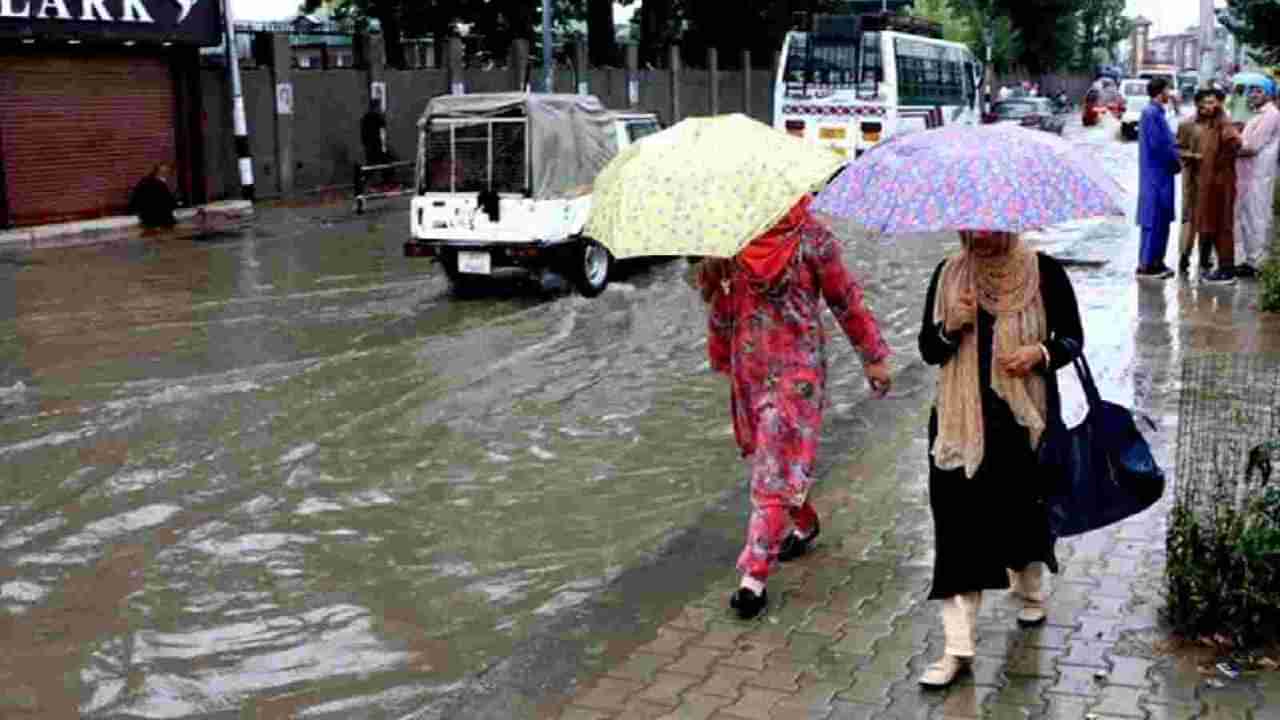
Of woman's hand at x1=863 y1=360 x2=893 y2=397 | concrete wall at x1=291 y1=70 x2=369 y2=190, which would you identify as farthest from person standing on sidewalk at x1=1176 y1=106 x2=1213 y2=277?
concrete wall at x1=291 y1=70 x2=369 y2=190

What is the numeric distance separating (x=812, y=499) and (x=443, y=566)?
1.83 metres

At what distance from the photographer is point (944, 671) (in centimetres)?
471

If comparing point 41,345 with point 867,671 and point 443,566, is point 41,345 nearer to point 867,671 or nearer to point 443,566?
point 443,566

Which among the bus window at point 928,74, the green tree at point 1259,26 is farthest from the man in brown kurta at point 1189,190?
the bus window at point 928,74

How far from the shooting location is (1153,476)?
4820 mm

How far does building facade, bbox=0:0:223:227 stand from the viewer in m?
21.6

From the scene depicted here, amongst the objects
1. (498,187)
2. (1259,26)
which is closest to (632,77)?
(1259,26)

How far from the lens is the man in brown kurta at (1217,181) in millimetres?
13094

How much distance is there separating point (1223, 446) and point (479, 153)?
402 inches

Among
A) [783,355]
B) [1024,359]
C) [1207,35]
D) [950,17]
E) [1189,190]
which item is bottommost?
[783,355]

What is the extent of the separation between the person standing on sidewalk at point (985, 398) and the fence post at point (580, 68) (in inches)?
1308

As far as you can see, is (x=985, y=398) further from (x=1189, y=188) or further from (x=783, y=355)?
(x=1189, y=188)

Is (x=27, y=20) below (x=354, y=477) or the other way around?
the other way around

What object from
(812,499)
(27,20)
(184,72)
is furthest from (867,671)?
(184,72)
